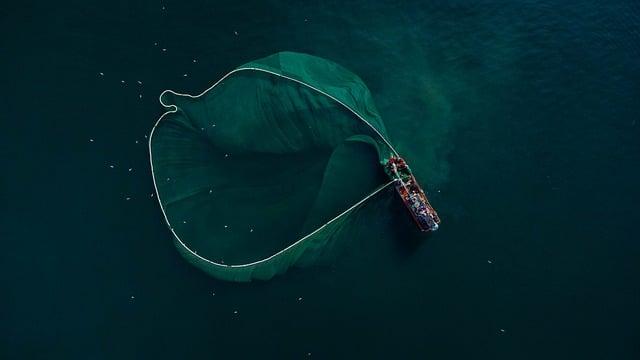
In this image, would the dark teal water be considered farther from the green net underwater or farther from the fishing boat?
the green net underwater

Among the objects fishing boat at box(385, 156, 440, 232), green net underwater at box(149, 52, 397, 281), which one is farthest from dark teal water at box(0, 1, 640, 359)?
green net underwater at box(149, 52, 397, 281)

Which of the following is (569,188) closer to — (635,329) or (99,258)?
(635,329)

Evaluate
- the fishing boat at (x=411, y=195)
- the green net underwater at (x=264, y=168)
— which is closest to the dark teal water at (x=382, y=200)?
the fishing boat at (x=411, y=195)

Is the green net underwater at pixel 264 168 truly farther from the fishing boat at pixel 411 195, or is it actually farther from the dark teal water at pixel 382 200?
the dark teal water at pixel 382 200

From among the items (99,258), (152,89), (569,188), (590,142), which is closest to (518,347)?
(569,188)

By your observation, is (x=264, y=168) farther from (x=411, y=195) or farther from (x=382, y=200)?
(x=411, y=195)
